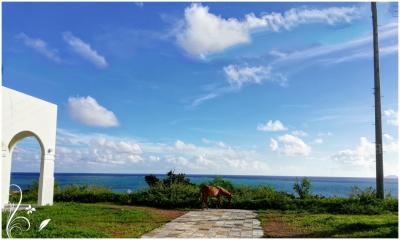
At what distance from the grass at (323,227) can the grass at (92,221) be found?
2282 mm

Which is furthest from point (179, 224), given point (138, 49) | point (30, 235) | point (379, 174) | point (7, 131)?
point (138, 49)

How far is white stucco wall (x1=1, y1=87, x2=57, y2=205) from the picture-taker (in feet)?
35.9

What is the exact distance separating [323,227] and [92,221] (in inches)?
180

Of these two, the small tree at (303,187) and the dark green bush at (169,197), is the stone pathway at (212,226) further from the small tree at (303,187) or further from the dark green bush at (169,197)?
the small tree at (303,187)

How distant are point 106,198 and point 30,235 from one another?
7.80 m

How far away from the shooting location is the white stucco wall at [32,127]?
35.9ft

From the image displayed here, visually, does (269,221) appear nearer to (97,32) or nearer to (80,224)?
(80,224)

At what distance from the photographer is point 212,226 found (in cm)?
910

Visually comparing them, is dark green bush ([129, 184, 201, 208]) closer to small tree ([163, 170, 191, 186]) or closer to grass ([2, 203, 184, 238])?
grass ([2, 203, 184, 238])

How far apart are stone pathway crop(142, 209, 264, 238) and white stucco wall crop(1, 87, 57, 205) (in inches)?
156

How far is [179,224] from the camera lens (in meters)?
9.37

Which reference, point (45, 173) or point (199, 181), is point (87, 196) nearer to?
point (45, 173)

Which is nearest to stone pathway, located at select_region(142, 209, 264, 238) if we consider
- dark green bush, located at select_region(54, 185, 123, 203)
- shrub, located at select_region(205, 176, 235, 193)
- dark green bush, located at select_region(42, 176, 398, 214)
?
dark green bush, located at select_region(42, 176, 398, 214)

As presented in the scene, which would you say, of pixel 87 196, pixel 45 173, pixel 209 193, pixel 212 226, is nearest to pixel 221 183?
pixel 209 193
